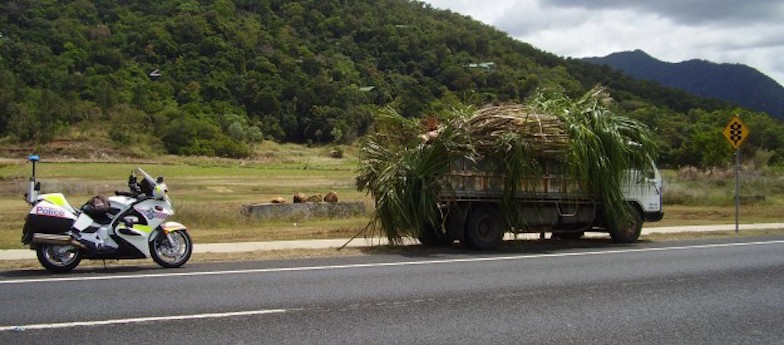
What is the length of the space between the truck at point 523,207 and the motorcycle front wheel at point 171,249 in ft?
18.5

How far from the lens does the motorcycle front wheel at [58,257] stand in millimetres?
11656

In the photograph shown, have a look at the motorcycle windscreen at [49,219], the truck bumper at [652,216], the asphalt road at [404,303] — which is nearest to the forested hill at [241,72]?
the truck bumper at [652,216]

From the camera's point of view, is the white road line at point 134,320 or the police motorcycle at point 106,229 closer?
the white road line at point 134,320

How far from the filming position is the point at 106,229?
39.7 ft

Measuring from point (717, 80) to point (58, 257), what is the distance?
158525 millimetres

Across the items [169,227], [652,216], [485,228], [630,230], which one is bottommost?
[630,230]

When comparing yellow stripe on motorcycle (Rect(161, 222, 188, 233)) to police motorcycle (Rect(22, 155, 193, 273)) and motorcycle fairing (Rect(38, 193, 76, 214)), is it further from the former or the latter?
motorcycle fairing (Rect(38, 193, 76, 214))

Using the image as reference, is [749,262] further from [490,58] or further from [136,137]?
[490,58]

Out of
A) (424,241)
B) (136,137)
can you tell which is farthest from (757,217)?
(136,137)

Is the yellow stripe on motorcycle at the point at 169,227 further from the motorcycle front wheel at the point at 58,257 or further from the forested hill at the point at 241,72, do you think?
the forested hill at the point at 241,72

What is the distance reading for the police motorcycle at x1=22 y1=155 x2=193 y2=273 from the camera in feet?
38.3

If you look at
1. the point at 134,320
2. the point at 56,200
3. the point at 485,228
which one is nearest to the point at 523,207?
the point at 485,228

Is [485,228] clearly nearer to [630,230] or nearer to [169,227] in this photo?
[630,230]

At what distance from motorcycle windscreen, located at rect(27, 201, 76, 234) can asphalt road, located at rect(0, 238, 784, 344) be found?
0.72 metres
